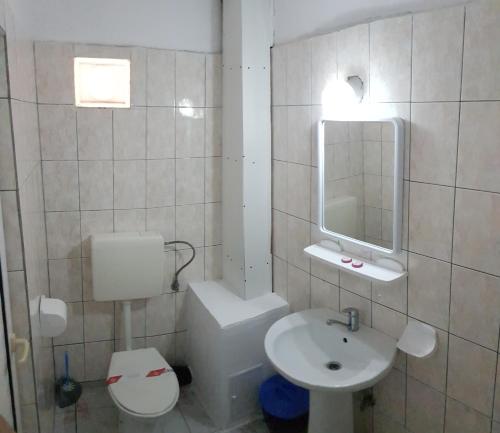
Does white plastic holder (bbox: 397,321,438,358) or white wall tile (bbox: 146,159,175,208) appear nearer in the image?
white plastic holder (bbox: 397,321,438,358)

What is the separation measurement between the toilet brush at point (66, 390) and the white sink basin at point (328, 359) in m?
1.33

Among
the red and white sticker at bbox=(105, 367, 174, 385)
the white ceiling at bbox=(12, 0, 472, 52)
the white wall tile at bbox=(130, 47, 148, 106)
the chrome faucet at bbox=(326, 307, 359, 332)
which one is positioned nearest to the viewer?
the chrome faucet at bbox=(326, 307, 359, 332)

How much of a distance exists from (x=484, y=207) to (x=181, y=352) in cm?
213

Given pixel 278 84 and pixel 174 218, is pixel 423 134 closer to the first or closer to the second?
pixel 278 84

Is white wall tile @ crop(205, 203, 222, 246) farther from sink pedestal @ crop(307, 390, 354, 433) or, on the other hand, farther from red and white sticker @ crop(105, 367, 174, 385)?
sink pedestal @ crop(307, 390, 354, 433)

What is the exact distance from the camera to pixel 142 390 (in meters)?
2.35

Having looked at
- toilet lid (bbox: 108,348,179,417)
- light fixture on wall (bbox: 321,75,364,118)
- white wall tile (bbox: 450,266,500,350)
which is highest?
light fixture on wall (bbox: 321,75,364,118)

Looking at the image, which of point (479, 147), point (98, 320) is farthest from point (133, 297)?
point (479, 147)

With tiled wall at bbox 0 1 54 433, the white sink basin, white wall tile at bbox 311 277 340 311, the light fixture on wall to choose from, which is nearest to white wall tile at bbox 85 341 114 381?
tiled wall at bbox 0 1 54 433

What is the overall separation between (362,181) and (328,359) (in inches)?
32.9

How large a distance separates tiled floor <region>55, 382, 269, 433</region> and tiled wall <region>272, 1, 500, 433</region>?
3.04 feet

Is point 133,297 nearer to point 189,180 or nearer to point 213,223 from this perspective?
point 213,223

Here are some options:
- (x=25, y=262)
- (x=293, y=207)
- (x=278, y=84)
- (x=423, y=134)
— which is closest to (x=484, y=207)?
(x=423, y=134)

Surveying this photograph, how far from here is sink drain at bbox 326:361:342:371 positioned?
7.02ft
